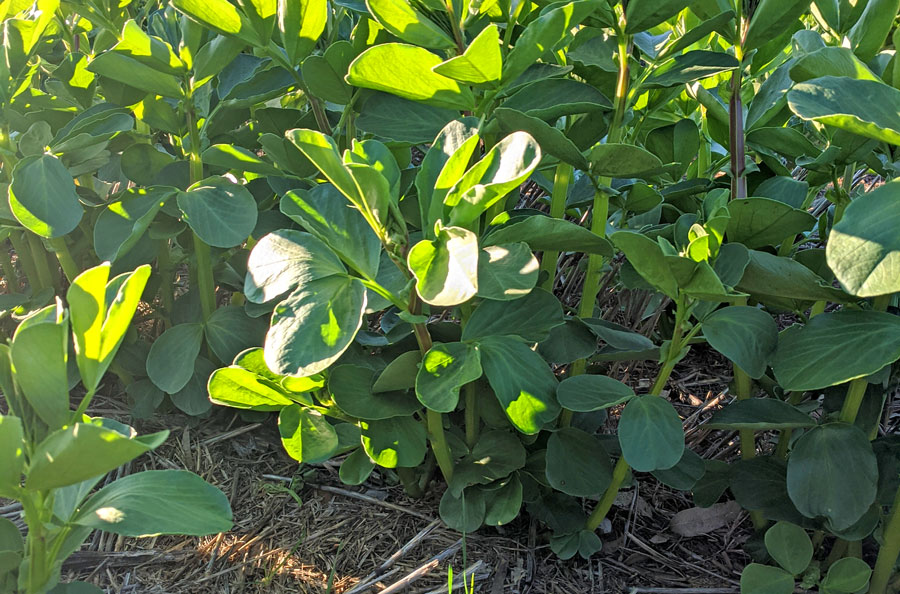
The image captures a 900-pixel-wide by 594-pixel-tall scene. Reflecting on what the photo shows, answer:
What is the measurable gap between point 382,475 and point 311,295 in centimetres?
60

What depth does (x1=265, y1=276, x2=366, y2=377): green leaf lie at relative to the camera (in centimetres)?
A: 76

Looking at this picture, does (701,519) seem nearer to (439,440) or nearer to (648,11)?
(439,440)

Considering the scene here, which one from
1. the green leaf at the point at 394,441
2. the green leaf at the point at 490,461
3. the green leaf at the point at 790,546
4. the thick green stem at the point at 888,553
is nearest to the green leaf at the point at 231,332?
the green leaf at the point at 394,441

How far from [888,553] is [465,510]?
563mm

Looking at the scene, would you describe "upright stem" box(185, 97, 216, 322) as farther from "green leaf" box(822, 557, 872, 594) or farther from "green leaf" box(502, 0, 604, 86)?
"green leaf" box(822, 557, 872, 594)

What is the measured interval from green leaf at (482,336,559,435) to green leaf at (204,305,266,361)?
446 mm

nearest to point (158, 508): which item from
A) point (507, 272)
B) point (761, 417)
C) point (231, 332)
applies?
point (507, 272)

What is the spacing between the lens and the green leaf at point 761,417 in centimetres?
96

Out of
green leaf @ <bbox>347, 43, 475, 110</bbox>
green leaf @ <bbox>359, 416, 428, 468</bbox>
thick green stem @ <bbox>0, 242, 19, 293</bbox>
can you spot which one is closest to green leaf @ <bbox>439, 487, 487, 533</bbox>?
green leaf @ <bbox>359, 416, 428, 468</bbox>

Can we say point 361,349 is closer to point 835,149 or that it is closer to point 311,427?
point 311,427

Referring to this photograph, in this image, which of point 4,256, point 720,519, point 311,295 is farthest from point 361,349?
point 4,256

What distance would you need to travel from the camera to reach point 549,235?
85 cm

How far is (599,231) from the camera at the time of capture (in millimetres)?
1068

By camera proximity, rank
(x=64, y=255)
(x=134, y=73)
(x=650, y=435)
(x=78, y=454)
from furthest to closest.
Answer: (x=64, y=255), (x=134, y=73), (x=650, y=435), (x=78, y=454)
